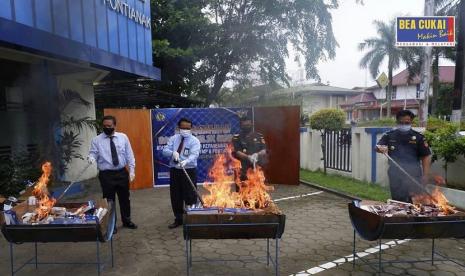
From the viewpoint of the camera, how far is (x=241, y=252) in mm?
5129

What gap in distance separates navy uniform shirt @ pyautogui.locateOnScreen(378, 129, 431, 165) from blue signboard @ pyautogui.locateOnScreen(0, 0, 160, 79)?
6059mm

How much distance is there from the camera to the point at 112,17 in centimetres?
964

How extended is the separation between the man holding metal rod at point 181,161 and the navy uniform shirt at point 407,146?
2927mm

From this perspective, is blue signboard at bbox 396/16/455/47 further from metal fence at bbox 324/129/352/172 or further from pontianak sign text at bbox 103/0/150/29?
pontianak sign text at bbox 103/0/150/29

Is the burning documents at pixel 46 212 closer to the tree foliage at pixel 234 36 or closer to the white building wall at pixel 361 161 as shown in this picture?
the white building wall at pixel 361 161

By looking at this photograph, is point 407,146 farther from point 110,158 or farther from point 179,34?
point 179,34

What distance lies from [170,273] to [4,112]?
6.38 m

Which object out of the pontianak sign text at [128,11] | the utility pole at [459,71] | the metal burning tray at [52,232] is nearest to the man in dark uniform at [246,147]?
the metal burning tray at [52,232]

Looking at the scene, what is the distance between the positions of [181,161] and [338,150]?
5.92 meters

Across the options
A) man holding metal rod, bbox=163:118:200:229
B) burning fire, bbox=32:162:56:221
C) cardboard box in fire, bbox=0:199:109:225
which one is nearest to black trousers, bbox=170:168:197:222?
man holding metal rod, bbox=163:118:200:229

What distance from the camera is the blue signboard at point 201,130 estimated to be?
959 cm

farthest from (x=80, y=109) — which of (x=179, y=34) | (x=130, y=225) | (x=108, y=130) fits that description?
(x=179, y=34)

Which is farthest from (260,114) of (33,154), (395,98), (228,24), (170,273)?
(395,98)

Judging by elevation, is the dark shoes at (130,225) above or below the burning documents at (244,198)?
below
